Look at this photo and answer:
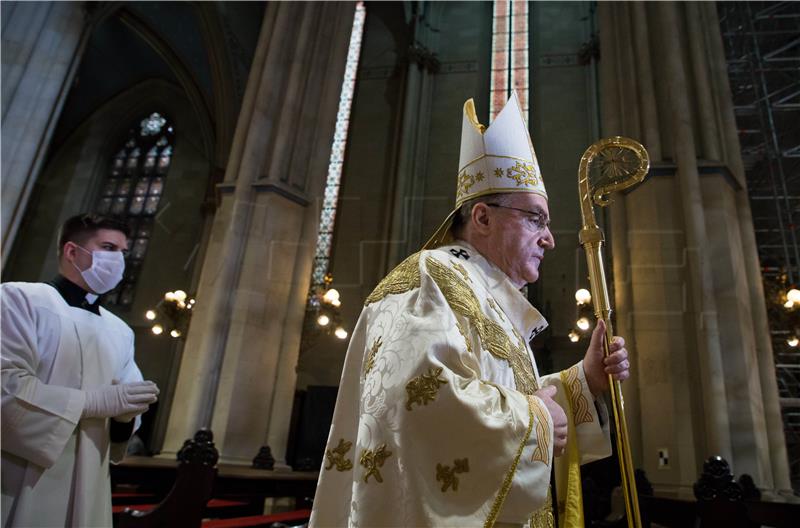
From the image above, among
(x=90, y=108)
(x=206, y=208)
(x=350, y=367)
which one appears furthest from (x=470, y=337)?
(x=90, y=108)

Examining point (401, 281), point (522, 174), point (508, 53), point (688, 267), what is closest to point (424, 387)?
point (401, 281)

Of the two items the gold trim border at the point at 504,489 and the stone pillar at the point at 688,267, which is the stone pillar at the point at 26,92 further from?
the gold trim border at the point at 504,489

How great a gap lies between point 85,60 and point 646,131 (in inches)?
585

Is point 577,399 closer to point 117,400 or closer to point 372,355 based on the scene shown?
point 372,355

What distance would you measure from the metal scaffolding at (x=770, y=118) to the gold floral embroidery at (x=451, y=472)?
346 inches

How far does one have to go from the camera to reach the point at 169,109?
15.7 meters

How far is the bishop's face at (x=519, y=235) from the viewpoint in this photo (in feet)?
5.24

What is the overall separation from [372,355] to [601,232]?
0.85 m

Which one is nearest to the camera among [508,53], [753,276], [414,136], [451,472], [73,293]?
[451,472]

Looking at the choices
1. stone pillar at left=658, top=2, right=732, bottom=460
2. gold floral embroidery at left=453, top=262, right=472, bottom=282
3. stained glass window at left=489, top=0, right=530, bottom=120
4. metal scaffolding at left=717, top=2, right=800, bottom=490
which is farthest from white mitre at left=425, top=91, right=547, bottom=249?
stained glass window at left=489, top=0, right=530, bottom=120

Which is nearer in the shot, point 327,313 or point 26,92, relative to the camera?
point 26,92

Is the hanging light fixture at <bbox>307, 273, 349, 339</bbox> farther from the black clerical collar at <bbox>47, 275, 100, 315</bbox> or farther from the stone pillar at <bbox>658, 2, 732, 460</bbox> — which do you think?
the black clerical collar at <bbox>47, 275, 100, 315</bbox>

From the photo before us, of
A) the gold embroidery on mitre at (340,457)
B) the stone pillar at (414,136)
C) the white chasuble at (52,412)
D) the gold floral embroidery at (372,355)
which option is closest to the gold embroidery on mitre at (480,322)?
the gold floral embroidery at (372,355)

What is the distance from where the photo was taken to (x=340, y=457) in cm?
136
